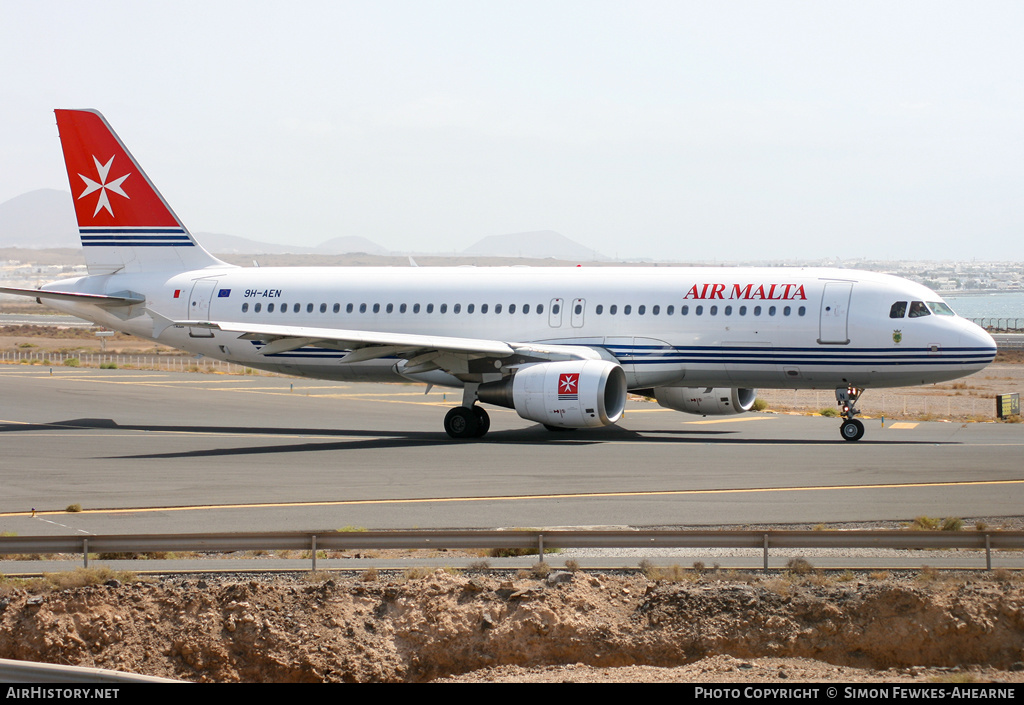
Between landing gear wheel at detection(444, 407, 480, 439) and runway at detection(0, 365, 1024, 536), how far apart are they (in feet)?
1.31

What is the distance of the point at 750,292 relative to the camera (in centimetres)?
2945

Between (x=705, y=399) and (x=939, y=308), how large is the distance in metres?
6.91

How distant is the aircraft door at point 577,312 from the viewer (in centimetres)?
3095

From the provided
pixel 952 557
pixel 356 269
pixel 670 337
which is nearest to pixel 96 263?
pixel 356 269

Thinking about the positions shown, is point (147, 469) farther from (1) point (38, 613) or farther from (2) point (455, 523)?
(1) point (38, 613)

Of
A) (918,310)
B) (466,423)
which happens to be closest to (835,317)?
(918,310)

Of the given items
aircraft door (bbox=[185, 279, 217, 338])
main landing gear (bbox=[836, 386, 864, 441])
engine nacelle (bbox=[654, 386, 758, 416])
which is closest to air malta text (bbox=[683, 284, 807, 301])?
main landing gear (bbox=[836, 386, 864, 441])

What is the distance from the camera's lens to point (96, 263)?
3634cm

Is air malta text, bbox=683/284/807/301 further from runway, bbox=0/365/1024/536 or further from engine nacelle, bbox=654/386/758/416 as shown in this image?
runway, bbox=0/365/1024/536

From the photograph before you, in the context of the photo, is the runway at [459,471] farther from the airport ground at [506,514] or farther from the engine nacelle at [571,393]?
the engine nacelle at [571,393]

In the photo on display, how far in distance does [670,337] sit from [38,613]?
65.5ft

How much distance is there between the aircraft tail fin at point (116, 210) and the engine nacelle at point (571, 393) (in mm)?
13756

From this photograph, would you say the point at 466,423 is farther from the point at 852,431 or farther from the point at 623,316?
the point at 852,431

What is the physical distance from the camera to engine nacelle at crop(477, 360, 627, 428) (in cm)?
2750
